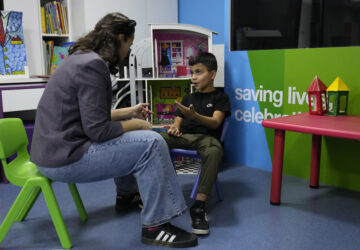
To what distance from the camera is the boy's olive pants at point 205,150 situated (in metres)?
1.92

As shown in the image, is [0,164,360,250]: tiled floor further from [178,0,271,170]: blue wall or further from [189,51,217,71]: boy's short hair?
[189,51,217,71]: boy's short hair

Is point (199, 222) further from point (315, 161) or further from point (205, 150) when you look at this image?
point (315, 161)

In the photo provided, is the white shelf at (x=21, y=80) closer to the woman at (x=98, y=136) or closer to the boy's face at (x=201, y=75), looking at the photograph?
the boy's face at (x=201, y=75)

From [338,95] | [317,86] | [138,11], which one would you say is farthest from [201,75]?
[138,11]

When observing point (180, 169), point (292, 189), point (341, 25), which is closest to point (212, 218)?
point (292, 189)

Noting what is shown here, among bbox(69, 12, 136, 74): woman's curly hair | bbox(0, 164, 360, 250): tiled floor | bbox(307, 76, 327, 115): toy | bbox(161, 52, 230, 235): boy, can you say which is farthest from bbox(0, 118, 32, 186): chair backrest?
bbox(307, 76, 327, 115): toy

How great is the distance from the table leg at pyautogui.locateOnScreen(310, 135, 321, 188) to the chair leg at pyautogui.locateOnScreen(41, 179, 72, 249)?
1682mm

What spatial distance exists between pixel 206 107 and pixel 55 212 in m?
1.22

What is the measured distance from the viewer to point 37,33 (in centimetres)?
319

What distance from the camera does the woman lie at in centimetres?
146

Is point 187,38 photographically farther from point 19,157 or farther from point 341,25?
point 19,157

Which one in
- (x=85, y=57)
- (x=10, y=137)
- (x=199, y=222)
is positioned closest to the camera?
(x=85, y=57)

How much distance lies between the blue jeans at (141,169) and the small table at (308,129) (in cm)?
75

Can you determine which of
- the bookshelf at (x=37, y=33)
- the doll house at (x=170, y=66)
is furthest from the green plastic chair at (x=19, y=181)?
the bookshelf at (x=37, y=33)
